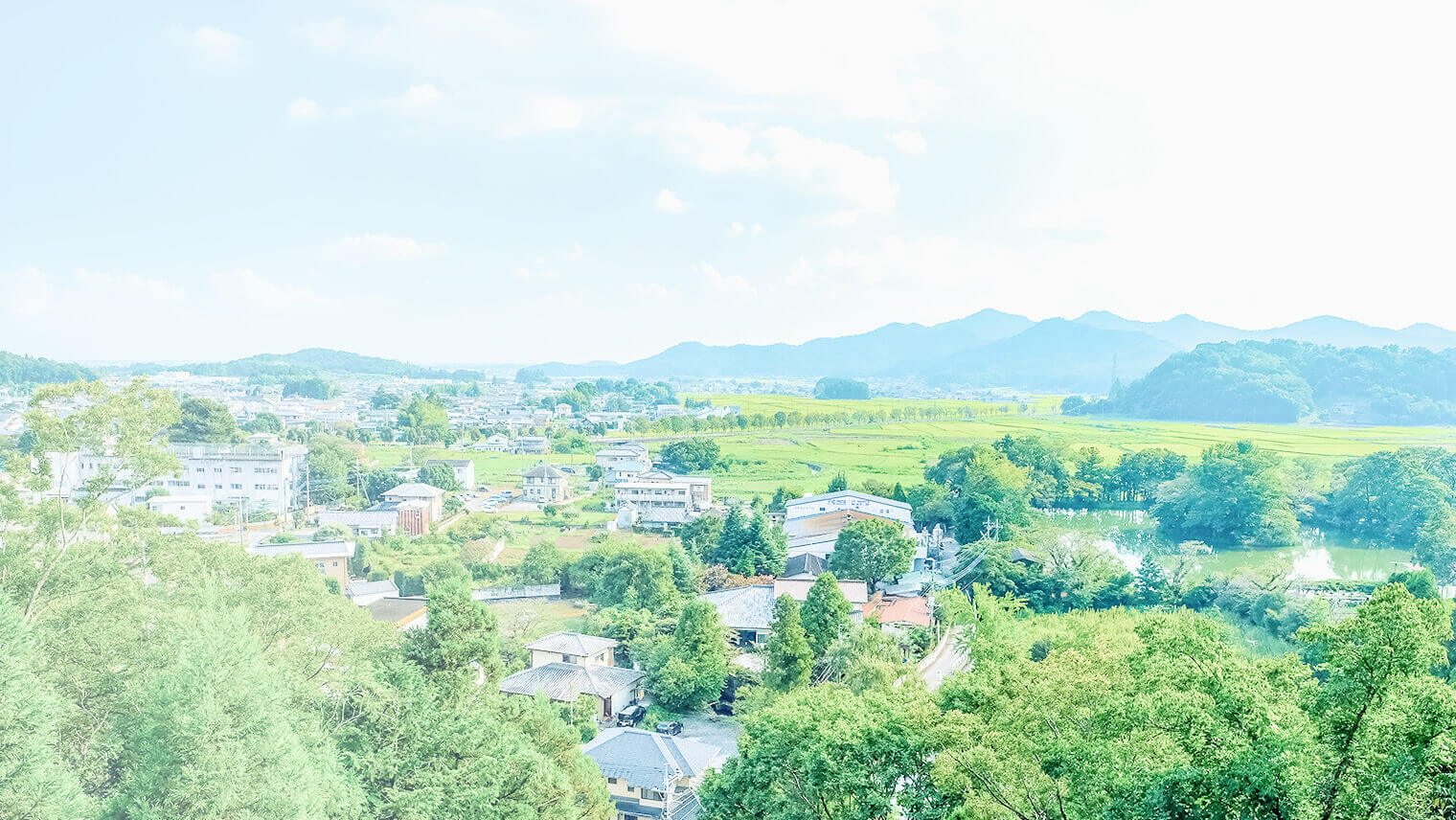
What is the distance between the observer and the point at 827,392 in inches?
2520

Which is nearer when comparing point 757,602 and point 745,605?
point 745,605

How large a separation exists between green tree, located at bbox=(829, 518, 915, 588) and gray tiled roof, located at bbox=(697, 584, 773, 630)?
1.69 meters

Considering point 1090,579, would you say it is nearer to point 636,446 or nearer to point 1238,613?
point 1238,613

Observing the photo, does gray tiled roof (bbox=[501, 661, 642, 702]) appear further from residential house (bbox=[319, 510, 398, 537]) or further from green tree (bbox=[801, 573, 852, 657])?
residential house (bbox=[319, 510, 398, 537])

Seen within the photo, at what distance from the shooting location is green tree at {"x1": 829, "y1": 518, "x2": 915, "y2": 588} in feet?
45.0

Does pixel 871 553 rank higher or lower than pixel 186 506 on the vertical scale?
lower

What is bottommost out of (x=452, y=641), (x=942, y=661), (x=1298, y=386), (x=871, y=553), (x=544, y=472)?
(x=942, y=661)

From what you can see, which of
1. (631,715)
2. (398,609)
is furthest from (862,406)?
(631,715)

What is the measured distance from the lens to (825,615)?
9820 mm

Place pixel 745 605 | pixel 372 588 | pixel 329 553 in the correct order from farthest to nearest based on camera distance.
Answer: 1. pixel 329 553
2. pixel 372 588
3. pixel 745 605

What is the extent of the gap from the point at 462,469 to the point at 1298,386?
3476 cm

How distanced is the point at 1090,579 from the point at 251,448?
64.5 feet

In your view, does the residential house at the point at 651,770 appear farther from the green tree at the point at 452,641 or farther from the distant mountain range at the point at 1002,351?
the distant mountain range at the point at 1002,351

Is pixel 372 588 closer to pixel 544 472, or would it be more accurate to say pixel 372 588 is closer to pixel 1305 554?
pixel 544 472
